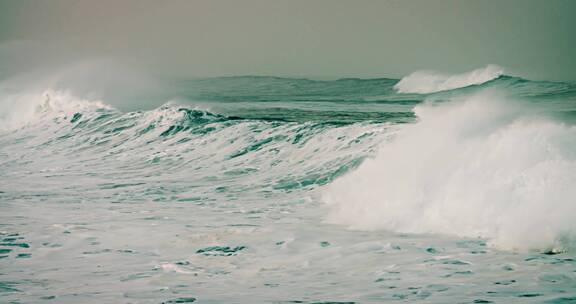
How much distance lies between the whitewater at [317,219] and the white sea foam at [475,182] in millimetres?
29

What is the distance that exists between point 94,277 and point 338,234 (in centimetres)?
345

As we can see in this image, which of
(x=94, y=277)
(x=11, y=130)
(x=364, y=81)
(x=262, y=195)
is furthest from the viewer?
(x=364, y=81)

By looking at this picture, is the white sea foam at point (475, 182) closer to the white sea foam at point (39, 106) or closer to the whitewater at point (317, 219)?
the whitewater at point (317, 219)

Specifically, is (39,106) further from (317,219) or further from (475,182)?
(475,182)

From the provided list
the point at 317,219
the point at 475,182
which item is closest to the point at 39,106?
the point at 317,219

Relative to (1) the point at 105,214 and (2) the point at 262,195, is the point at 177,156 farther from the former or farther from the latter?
(1) the point at 105,214

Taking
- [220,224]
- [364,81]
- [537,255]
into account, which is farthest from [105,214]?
[364,81]

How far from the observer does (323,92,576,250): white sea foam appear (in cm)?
784

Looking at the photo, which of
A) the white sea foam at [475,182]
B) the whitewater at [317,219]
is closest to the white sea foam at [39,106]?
the whitewater at [317,219]

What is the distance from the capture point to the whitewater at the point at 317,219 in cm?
642

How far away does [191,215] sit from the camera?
1071 centimetres

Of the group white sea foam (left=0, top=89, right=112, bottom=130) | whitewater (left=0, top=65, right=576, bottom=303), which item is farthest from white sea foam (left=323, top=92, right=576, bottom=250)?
white sea foam (left=0, top=89, right=112, bottom=130)

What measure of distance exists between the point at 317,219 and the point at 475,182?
2.48 metres

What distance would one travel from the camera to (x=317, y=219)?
1025 cm
